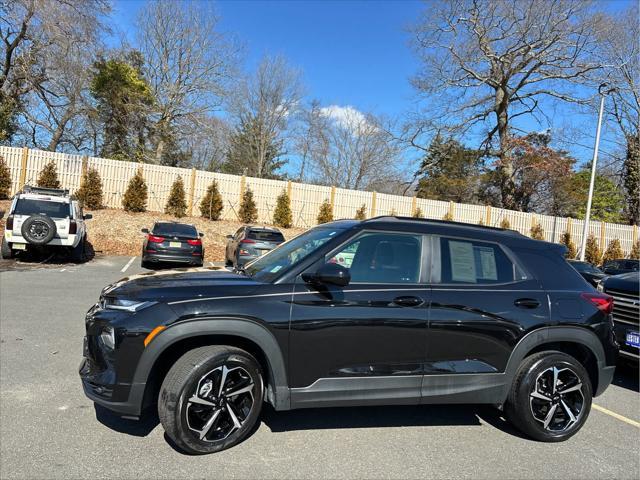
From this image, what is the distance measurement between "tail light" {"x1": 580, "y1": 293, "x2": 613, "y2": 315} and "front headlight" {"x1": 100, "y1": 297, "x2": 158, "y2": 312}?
369cm

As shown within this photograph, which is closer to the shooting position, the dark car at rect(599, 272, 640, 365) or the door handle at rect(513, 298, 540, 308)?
the door handle at rect(513, 298, 540, 308)

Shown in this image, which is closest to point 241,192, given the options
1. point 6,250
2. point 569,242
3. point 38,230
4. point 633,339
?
point 6,250

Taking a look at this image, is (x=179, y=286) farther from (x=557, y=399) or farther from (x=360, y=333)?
(x=557, y=399)

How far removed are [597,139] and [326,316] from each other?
24879 millimetres

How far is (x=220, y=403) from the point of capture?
10.9 ft

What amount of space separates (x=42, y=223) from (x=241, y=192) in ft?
42.4

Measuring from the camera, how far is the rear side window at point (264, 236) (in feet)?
45.2

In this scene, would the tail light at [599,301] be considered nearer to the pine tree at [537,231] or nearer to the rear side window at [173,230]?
the rear side window at [173,230]

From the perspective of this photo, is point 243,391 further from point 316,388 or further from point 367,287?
point 367,287

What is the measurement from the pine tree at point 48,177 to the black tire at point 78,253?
26.1ft

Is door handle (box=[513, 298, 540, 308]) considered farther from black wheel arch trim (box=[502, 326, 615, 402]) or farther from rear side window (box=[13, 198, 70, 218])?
rear side window (box=[13, 198, 70, 218])

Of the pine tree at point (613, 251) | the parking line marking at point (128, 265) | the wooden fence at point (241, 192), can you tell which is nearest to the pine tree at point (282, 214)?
the wooden fence at point (241, 192)

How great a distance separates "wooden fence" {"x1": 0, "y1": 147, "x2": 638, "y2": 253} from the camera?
21734 mm

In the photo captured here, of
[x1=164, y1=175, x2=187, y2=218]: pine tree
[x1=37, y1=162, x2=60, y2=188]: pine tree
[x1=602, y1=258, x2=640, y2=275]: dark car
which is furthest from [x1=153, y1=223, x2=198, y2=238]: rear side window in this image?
[x1=602, y1=258, x2=640, y2=275]: dark car
